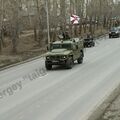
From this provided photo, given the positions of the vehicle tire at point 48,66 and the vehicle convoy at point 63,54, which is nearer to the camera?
the vehicle convoy at point 63,54

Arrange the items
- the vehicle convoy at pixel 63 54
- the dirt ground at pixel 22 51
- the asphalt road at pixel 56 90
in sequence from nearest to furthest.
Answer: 1. the asphalt road at pixel 56 90
2. the vehicle convoy at pixel 63 54
3. the dirt ground at pixel 22 51

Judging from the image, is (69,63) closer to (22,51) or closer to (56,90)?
(56,90)

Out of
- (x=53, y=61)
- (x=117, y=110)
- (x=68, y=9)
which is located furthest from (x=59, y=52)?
(x=68, y=9)

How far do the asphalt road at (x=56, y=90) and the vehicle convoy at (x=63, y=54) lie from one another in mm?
508

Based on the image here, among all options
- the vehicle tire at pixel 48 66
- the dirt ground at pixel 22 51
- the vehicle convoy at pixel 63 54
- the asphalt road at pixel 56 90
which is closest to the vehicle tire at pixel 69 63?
the vehicle convoy at pixel 63 54

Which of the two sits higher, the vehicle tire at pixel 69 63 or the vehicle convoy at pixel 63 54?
the vehicle convoy at pixel 63 54

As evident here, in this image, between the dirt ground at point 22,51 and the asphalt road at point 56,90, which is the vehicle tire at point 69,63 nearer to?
the asphalt road at point 56,90

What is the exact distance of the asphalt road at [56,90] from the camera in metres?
14.9

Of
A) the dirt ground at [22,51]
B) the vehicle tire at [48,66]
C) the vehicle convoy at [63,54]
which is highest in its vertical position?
the vehicle convoy at [63,54]

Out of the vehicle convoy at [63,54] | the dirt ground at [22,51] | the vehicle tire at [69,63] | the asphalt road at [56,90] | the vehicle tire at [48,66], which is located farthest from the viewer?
the dirt ground at [22,51]

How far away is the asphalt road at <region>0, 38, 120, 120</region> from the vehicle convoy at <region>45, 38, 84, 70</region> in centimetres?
51

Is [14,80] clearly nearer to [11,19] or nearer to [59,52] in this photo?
[59,52]

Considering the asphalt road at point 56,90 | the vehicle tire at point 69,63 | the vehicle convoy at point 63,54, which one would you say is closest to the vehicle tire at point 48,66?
the vehicle convoy at point 63,54

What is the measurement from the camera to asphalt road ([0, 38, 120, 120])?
14914 millimetres
